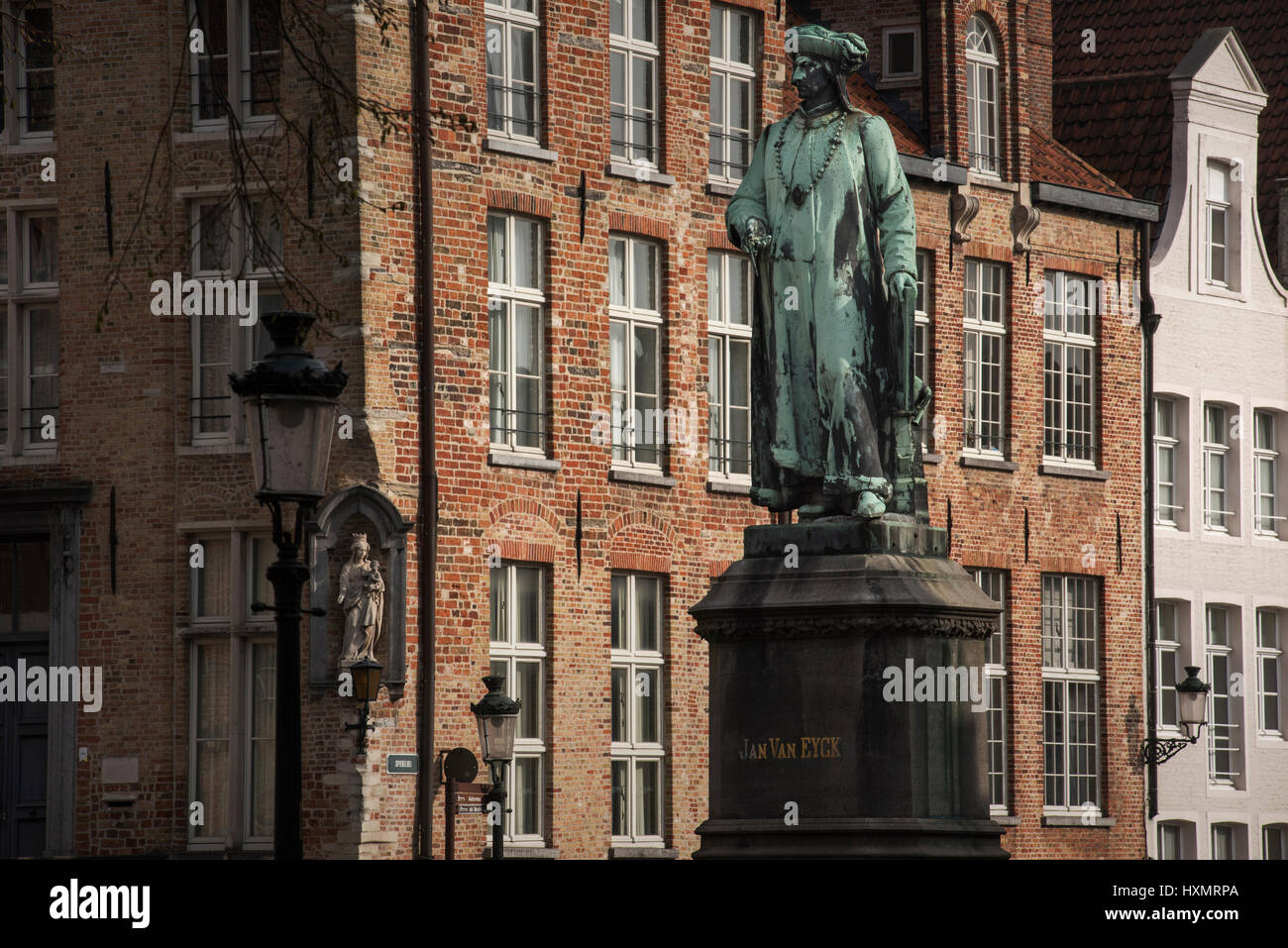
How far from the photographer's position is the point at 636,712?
2523 cm

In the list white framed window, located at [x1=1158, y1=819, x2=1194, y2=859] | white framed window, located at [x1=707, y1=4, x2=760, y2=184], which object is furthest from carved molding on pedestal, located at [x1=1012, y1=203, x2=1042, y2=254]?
white framed window, located at [x1=1158, y1=819, x2=1194, y2=859]

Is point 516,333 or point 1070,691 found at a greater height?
point 516,333

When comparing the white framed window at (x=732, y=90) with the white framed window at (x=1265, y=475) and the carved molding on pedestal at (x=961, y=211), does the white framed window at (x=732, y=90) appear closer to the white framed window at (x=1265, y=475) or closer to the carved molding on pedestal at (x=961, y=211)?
the carved molding on pedestal at (x=961, y=211)

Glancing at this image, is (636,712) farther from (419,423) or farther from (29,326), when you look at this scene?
(29,326)

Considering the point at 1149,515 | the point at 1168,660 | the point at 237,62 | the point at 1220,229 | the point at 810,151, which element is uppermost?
the point at 1220,229

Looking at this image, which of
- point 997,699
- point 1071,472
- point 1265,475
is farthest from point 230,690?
point 1265,475

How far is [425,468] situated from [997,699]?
833 cm

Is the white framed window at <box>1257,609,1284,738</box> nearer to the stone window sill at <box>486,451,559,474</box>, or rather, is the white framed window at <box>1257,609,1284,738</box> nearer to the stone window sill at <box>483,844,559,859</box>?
the stone window sill at <box>486,451,559,474</box>

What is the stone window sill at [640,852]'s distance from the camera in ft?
80.2

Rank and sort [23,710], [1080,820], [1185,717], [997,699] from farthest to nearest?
[1080,820] → [1185,717] → [997,699] → [23,710]

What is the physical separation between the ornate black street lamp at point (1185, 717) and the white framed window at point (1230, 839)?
1.31m

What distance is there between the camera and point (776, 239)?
49.6ft

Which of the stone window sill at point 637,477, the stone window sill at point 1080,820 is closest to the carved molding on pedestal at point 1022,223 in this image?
the stone window sill at point 1080,820
